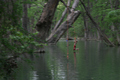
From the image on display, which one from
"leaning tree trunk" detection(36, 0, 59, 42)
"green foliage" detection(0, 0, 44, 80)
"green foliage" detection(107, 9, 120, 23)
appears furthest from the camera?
"green foliage" detection(107, 9, 120, 23)

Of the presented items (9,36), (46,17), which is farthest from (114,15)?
(9,36)

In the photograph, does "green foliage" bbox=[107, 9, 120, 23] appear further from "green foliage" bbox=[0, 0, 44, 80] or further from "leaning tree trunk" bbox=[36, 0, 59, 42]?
"green foliage" bbox=[0, 0, 44, 80]

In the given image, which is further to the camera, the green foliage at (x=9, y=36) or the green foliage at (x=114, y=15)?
the green foliage at (x=114, y=15)

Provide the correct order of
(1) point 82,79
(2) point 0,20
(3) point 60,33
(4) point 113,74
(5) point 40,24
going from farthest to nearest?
(3) point 60,33 < (5) point 40,24 < (4) point 113,74 < (1) point 82,79 < (2) point 0,20

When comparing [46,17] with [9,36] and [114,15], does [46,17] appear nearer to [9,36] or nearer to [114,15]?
[114,15]

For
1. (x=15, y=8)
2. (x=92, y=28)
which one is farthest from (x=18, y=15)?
(x=92, y=28)

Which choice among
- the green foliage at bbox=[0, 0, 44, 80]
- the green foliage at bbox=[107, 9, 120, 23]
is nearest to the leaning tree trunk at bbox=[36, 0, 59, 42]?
the green foliage at bbox=[0, 0, 44, 80]

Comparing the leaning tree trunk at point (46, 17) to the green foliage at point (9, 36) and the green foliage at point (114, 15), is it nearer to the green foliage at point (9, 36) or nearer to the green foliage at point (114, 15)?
the green foliage at point (9, 36)

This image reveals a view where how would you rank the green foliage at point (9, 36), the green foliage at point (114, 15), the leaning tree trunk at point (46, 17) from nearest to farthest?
the green foliage at point (9, 36)
the leaning tree trunk at point (46, 17)
the green foliage at point (114, 15)

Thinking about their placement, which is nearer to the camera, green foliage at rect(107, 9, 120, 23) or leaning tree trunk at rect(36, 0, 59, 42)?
leaning tree trunk at rect(36, 0, 59, 42)

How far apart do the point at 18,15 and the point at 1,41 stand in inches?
41.8

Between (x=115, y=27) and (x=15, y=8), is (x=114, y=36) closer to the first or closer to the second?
(x=115, y=27)

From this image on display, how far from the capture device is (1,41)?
6.38m

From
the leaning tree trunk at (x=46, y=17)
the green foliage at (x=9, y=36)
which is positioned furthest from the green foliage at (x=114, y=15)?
the green foliage at (x=9, y=36)
